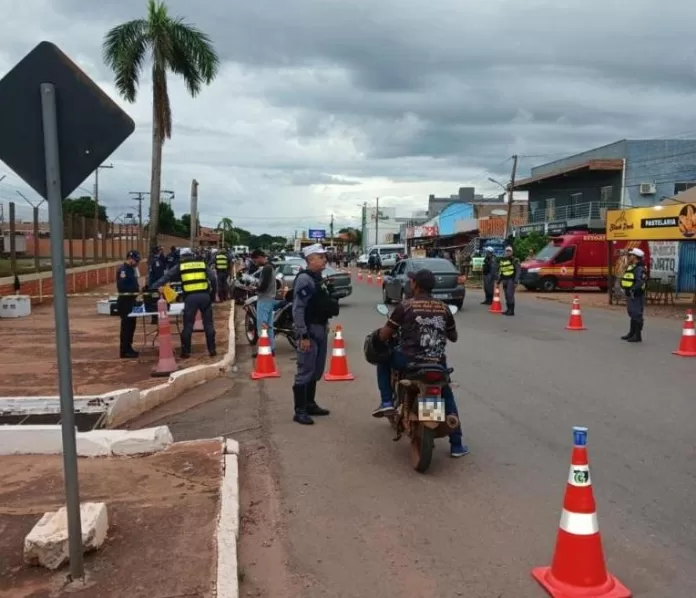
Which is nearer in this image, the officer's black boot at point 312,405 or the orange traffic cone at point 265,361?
the officer's black boot at point 312,405

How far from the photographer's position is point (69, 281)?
25.6m

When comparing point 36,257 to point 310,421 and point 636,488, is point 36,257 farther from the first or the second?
point 636,488

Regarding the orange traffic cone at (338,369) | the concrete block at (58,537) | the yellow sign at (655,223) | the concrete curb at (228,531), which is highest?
the yellow sign at (655,223)

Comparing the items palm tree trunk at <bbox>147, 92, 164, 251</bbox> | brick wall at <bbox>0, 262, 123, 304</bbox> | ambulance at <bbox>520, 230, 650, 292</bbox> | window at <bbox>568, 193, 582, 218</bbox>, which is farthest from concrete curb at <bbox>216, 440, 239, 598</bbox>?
window at <bbox>568, 193, 582, 218</bbox>

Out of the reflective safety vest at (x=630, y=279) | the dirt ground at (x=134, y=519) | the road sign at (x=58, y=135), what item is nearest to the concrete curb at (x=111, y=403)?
the dirt ground at (x=134, y=519)

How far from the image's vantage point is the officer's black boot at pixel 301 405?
7621mm

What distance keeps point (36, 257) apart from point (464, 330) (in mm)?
12374

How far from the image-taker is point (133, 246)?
41312 mm

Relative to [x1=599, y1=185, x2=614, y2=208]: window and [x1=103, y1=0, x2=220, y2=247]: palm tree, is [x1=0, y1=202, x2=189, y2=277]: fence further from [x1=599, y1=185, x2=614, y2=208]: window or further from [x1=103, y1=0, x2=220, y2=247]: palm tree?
[x1=599, y1=185, x2=614, y2=208]: window

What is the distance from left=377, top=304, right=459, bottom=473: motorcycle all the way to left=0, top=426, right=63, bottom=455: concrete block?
301cm

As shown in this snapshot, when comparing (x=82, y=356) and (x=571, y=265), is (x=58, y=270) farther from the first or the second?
(x=571, y=265)

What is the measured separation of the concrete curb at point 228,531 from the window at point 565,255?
90.8ft

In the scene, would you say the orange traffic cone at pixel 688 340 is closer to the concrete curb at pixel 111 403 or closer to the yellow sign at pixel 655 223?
the concrete curb at pixel 111 403

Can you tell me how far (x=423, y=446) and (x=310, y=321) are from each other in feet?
7.31
